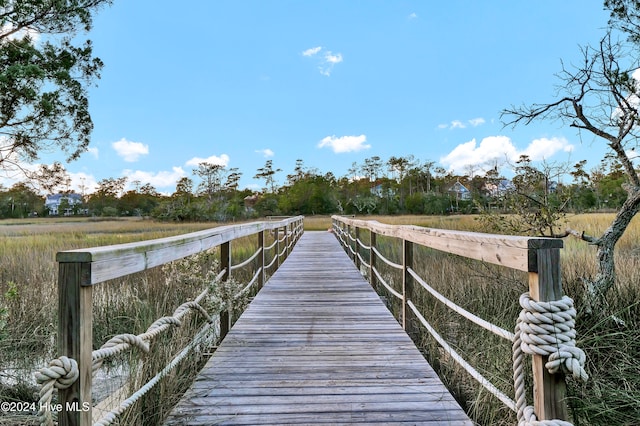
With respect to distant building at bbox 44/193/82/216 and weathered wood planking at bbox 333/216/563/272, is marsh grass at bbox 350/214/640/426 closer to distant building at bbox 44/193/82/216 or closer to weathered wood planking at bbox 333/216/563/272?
weathered wood planking at bbox 333/216/563/272

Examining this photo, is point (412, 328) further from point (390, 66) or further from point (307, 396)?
point (390, 66)

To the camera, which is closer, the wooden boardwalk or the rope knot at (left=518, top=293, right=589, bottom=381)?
the rope knot at (left=518, top=293, right=589, bottom=381)

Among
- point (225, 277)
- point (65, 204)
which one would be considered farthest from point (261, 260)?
point (65, 204)

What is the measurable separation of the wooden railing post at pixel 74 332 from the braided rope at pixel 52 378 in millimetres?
26

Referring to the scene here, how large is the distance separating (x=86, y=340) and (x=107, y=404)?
63cm

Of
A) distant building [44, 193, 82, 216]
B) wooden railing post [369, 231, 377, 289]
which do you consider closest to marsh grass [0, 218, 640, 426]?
wooden railing post [369, 231, 377, 289]

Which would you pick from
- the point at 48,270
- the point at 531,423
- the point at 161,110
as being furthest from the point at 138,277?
the point at 161,110

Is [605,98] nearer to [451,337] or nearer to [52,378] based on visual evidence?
[451,337]

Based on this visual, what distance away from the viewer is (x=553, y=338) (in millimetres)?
1103

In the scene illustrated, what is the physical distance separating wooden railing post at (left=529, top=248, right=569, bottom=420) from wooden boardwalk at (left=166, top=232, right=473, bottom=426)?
0.64m

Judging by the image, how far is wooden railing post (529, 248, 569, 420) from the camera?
1106mm

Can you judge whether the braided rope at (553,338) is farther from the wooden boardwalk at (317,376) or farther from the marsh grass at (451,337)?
the wooden boardwalk at (317,376)

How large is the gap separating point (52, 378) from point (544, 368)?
56.4 inches

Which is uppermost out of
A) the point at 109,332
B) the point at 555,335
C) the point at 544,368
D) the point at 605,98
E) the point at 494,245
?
the point at 605,98
